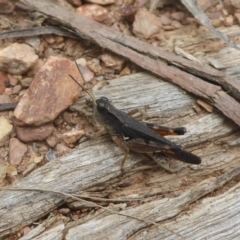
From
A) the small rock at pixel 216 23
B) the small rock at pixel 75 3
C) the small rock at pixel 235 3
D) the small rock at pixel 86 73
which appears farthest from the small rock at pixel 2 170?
the small rock at pixel 235 3

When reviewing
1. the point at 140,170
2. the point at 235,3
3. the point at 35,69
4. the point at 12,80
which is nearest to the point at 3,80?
the point at 12,80

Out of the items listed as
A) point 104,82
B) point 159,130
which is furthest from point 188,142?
point 104,82

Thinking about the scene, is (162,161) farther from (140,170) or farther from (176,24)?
(176,24)

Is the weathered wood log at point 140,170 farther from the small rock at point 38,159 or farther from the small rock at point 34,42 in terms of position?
the small rock at point 34,42

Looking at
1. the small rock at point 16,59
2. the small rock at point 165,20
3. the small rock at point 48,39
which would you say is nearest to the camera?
the small rock at point 16,59

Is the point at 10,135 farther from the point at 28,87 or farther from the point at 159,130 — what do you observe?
the point at 159,130

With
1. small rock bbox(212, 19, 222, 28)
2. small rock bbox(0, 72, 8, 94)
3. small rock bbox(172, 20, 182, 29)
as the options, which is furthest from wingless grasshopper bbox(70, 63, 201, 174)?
small rock bbox(212, 19, 222, 28)
